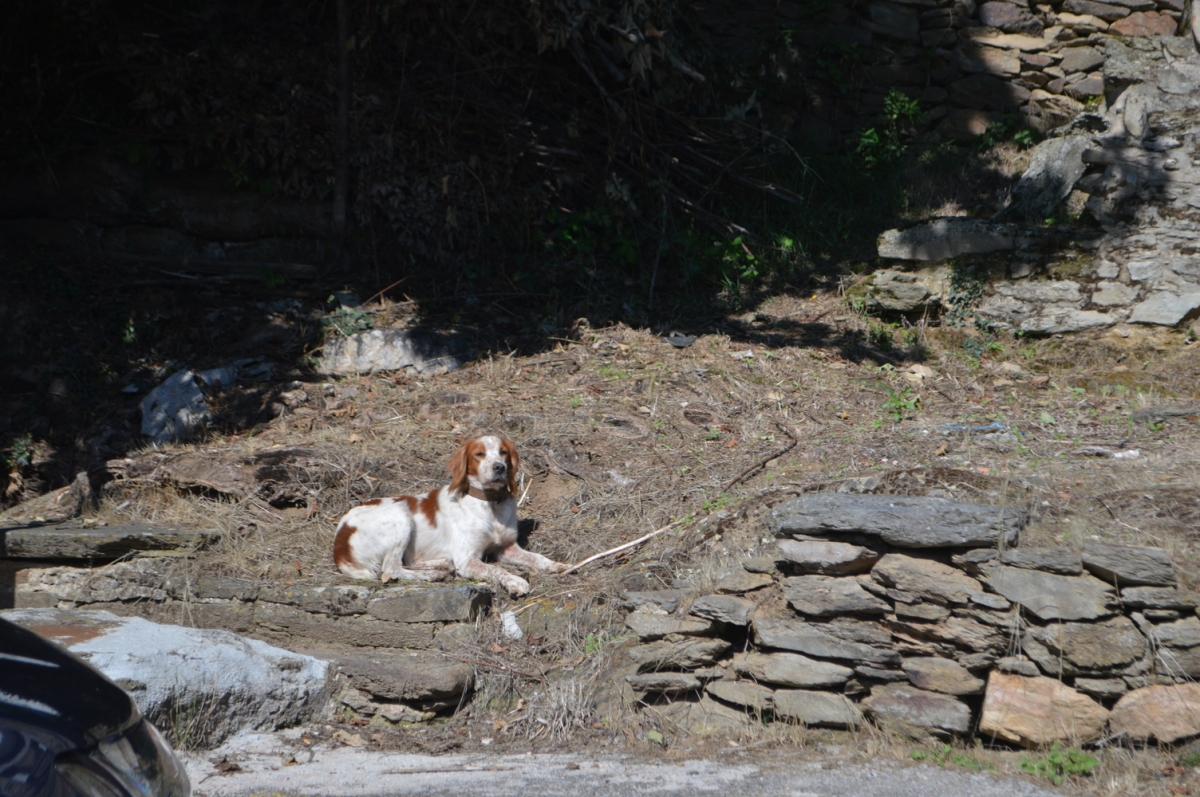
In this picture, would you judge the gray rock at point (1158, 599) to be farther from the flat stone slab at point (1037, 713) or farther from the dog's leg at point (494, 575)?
the dog's leg at point (494, 575)

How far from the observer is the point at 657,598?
4.41 m

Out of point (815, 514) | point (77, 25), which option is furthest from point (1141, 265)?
point (77, 25)

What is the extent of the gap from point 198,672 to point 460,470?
5.65 feet

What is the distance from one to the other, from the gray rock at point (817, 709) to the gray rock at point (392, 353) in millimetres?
4378

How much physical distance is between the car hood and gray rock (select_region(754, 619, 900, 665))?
268 centimetres

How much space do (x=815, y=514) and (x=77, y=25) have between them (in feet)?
26.0

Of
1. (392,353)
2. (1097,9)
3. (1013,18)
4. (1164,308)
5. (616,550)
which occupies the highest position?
(1097,9)

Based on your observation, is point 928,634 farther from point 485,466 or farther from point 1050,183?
point 1050,183

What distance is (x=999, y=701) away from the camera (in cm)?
360

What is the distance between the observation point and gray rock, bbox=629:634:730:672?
4133 mm

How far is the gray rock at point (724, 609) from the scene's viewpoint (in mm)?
4113

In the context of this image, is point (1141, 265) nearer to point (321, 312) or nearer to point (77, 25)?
point (321, 312)

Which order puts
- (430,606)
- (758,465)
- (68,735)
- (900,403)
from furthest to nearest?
(900,403) < (758,465) < (430,606) < (68,735)

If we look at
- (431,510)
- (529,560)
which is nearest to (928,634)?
(529,560)
